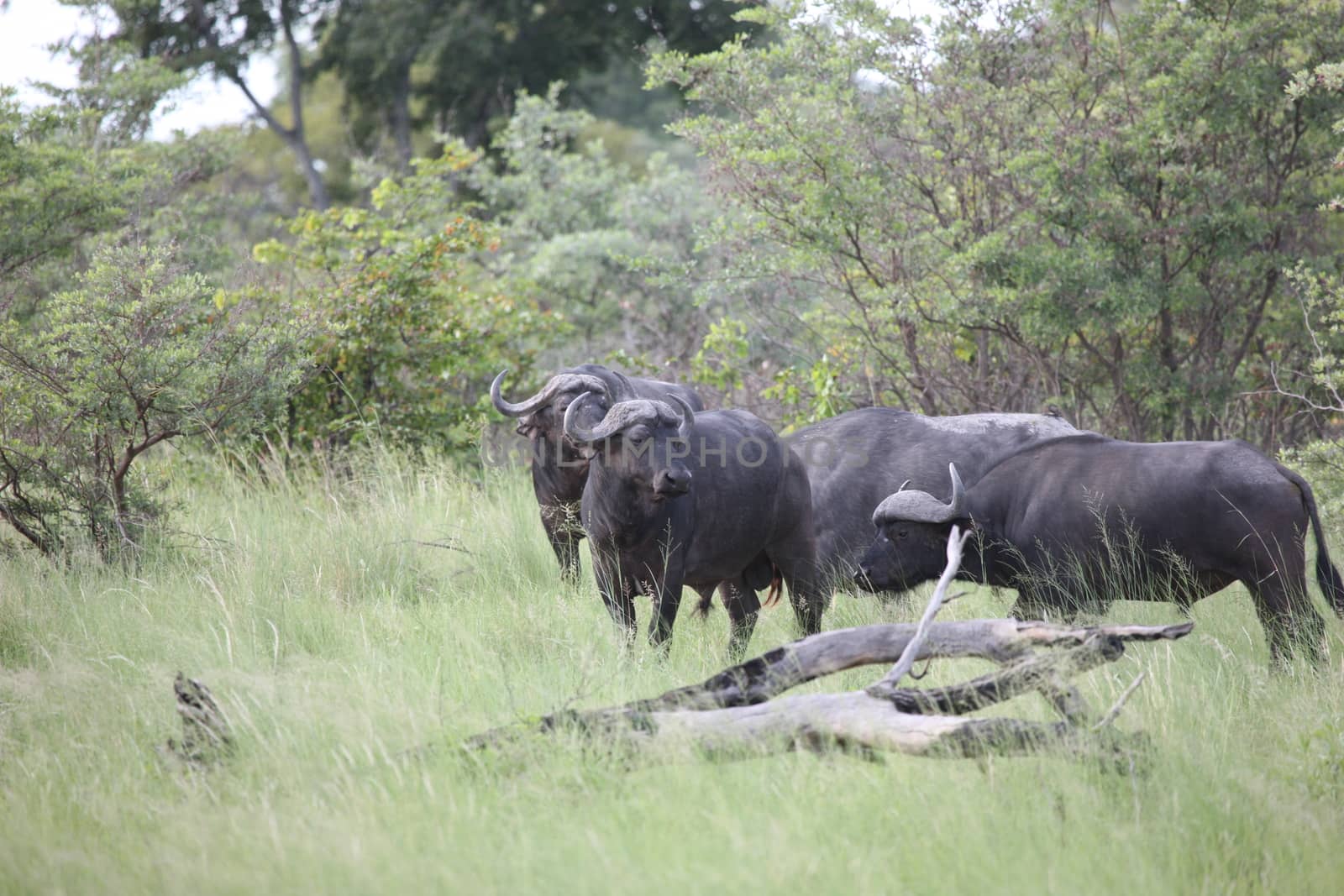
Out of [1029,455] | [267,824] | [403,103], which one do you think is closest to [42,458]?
[267,824]

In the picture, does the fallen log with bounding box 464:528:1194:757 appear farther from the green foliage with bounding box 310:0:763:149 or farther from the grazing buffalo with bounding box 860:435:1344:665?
the green foliage with bounding box 310:0:763:149

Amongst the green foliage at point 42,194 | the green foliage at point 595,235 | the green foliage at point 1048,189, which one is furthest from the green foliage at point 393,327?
the green foliage at point 1048,189

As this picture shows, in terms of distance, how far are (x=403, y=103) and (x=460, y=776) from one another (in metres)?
23.4

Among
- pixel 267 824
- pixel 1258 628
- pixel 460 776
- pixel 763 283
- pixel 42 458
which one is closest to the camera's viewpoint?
pixel 267 824

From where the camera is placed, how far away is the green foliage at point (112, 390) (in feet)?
24.7

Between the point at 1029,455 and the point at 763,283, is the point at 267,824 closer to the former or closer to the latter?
the point at 1029,455

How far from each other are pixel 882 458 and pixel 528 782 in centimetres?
448

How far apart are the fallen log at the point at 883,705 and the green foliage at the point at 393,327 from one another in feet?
21.8

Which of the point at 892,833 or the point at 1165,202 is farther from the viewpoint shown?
the point at 1165,202

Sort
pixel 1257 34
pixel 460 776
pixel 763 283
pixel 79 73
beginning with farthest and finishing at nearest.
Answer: pixel 79 73, pixel 763 283, pixel 1257 34, pixel 460 776

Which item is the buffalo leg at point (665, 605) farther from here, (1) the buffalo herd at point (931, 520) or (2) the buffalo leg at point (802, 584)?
(2) the buffalo leg at point (802, 584)

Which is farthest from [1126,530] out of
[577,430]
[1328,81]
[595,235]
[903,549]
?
[595,235]

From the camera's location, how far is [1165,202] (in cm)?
980

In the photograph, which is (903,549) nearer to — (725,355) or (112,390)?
(112,390)
